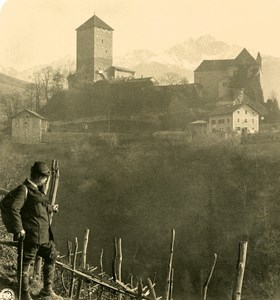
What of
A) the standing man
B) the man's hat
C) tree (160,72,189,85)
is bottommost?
the standing man

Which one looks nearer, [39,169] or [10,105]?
[39,169]

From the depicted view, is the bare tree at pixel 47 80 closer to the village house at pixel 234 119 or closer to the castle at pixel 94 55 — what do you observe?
the castle at pixel 94 55

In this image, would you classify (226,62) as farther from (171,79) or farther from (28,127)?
(28,127)

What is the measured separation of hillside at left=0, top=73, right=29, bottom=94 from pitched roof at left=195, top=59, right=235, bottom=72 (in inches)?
1046

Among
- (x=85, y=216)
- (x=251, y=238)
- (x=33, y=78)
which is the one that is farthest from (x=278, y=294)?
(x=33, y=78)

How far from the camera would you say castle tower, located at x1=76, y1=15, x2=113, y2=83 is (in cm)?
5878

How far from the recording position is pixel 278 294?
89.6 ft

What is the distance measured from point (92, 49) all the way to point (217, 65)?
46.3ft

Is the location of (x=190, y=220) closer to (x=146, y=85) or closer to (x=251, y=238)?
(x=251, y=238)

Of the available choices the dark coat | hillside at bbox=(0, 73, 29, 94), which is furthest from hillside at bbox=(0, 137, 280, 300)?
hillside at bbox=(0, 73, 29, 94)

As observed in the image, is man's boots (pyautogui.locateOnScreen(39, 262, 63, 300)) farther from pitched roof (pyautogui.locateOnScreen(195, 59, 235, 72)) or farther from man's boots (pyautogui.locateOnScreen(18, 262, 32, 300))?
pitched roof (pyautogui.locateOnScreen(195, 59, 235, 72))

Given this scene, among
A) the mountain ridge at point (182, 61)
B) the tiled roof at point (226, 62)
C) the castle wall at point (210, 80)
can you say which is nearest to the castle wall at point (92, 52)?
the mountain ridge at point (182, 61)

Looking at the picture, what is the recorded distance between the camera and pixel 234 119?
1907 inches

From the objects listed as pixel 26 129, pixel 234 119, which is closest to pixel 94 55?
pixel 26 129
